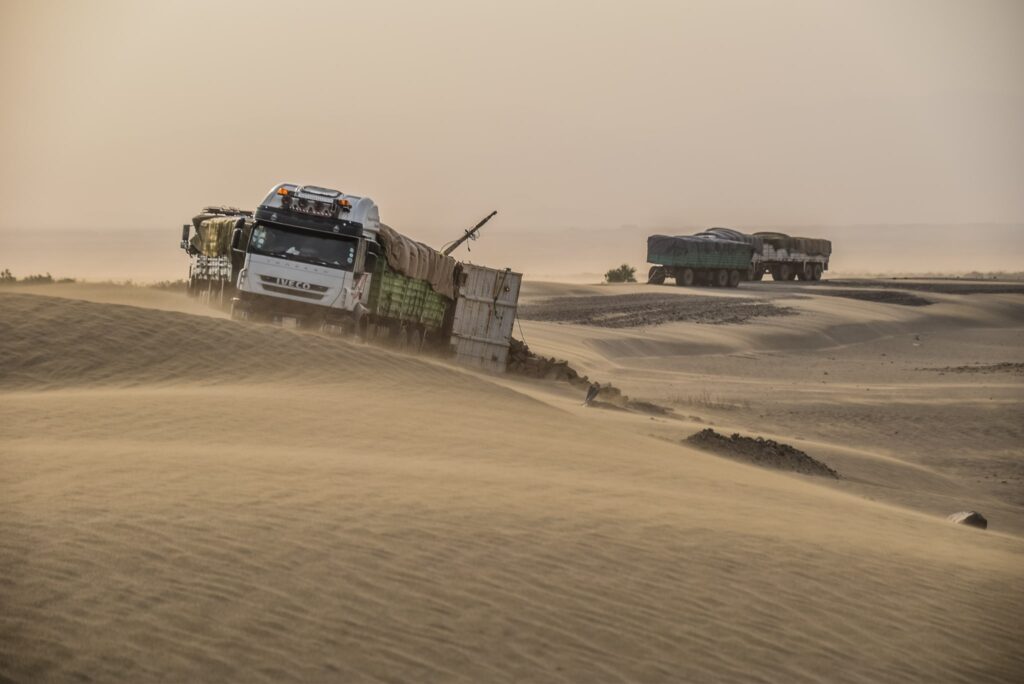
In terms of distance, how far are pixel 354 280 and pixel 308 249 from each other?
112 centimetres

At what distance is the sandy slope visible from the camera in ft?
24.7

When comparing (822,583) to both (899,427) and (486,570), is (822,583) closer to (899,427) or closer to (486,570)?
(486,570)

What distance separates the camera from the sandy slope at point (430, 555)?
754cm

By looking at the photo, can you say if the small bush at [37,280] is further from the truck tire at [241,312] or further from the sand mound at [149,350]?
the sand mound at [149,350]

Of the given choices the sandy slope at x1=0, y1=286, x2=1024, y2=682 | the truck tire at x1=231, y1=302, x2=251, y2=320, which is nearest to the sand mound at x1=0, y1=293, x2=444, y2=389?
the sandy slope at x1=0, y1=286, x2=1024, y2=682

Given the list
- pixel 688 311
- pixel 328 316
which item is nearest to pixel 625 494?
pixel 328 316

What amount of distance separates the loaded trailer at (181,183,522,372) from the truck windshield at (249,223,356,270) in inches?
0.8

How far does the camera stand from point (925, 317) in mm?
62625

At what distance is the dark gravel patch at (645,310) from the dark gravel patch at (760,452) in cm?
3042

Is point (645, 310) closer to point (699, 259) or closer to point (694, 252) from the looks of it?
point (694, 252)

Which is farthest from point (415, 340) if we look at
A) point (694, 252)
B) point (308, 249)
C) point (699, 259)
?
point (699, 259)

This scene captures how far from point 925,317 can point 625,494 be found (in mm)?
52918

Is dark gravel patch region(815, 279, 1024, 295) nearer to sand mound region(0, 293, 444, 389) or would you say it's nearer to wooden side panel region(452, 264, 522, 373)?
wooden side panel region(452, 264, 522, 373)

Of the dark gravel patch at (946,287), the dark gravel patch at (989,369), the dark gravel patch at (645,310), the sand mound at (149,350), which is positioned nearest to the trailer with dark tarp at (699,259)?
the dark gravel patch at (946,287)
